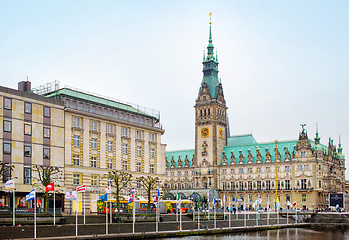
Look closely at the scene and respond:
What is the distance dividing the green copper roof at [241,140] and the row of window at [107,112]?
90019 millimetres

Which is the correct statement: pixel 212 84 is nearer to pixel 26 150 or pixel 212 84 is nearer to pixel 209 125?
pixel 209 125

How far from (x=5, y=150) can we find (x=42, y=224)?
60.9 feet

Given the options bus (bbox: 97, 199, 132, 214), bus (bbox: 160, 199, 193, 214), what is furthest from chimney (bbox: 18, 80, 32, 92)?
bus (bbox: 160, 199, 193, 214)

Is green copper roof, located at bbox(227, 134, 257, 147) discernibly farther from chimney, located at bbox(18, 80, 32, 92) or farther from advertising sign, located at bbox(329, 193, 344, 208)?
chimney, located at bbox(18, 80, 32, 92)

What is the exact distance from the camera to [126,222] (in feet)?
241

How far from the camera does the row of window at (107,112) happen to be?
89.4 meters

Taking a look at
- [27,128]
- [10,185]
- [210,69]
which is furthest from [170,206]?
[210,69]

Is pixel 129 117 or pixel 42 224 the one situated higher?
pixel 129 117

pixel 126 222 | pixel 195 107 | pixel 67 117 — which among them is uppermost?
pixel 195 107

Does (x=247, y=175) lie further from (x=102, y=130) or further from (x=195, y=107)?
(x=102, y=130)

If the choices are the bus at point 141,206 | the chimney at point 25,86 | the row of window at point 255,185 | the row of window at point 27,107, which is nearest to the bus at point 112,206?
the bus at point 141,206

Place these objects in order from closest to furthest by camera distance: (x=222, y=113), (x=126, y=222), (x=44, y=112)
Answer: (x=126, y=222), (x=44, y=112), (x=222, y=113)

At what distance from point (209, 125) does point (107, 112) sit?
296 feet

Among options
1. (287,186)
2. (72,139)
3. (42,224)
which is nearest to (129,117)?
(72,139)
